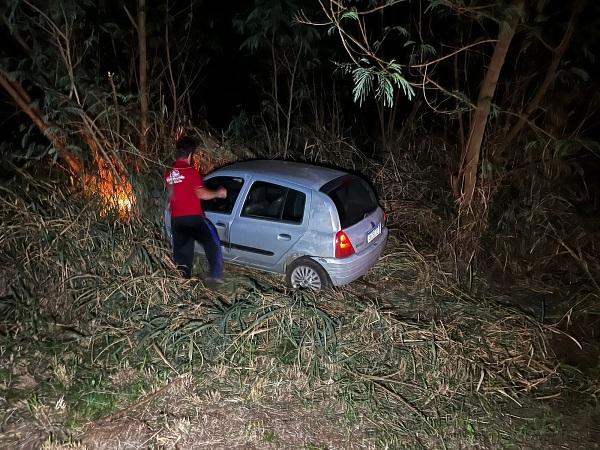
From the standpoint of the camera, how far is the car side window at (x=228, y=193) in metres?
5.48

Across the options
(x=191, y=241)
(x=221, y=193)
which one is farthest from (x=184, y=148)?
(x=191, y=241)

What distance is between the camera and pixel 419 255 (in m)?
5.76

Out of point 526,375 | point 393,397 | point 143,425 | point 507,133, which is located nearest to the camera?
point 143,425

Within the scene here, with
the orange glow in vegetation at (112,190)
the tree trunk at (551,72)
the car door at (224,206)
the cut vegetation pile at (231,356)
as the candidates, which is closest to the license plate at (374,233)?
the cut vegetation pile at (231,356)

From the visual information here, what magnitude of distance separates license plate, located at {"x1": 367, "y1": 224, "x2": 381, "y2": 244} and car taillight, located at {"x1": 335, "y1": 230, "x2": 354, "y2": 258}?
38cm

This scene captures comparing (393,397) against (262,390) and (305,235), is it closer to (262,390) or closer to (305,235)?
Result: (262,390)

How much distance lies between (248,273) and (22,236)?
2.39 meters

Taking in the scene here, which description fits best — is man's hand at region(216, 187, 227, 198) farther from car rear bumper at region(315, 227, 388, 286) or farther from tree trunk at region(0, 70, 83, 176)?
tree trunk at region(0, 70, 83, 176)

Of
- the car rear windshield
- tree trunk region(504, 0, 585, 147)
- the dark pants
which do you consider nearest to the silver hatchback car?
the car rear windshield

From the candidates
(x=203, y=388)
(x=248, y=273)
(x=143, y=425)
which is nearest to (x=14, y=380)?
(x=143, y=425)

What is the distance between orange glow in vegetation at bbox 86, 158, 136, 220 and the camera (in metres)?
5.62

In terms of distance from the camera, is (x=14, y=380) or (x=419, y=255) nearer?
(x=14, y=380)

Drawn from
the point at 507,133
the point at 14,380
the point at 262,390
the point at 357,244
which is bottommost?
the point at 14,380

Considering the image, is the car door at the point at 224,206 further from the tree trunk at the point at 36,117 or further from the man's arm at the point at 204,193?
the tree trunk at the point at 36,117
